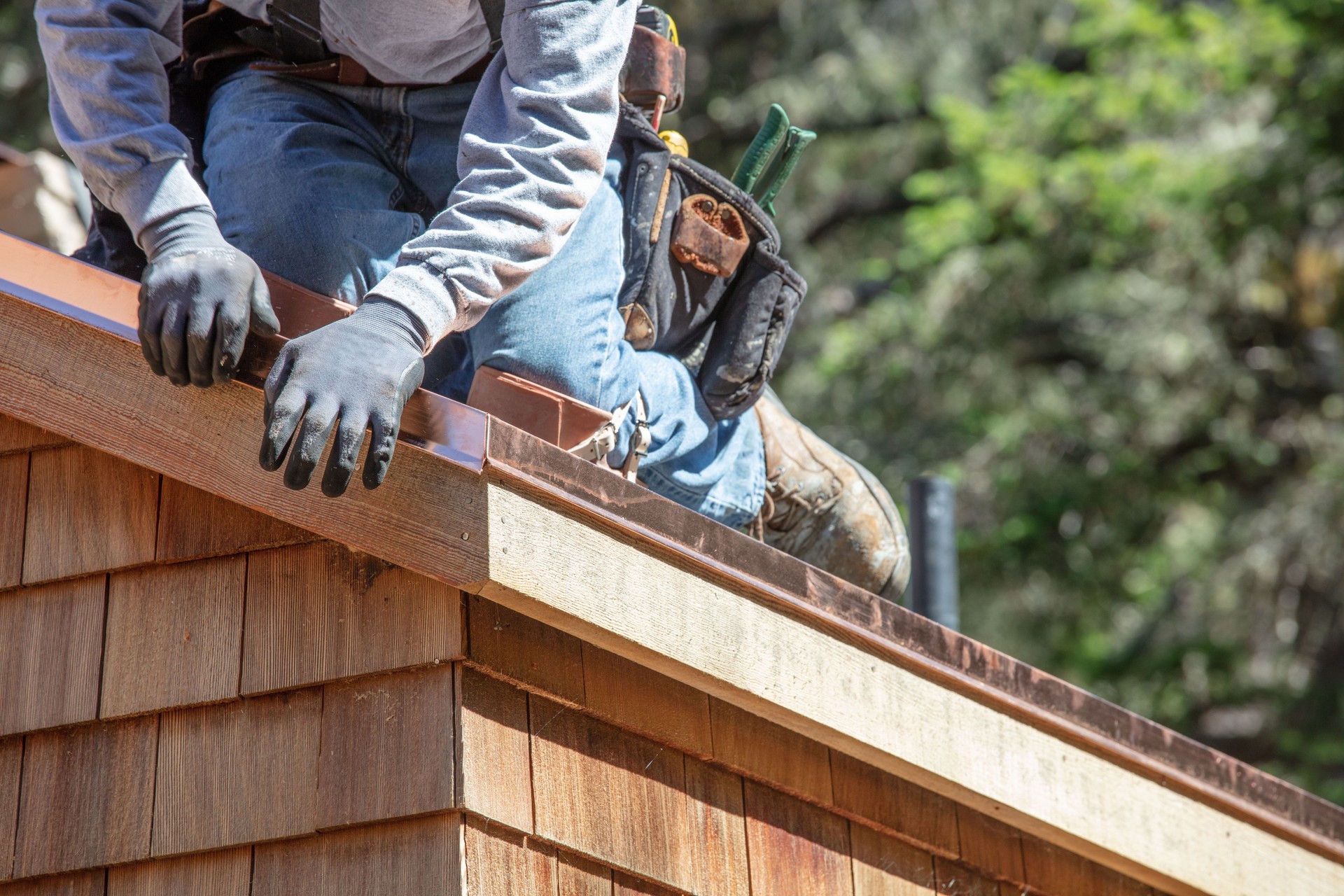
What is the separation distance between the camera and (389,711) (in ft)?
5.93

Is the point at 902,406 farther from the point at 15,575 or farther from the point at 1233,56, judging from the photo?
the point at 15,575

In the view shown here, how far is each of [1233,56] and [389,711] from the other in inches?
308

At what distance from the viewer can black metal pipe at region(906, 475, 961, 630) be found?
12.4ft

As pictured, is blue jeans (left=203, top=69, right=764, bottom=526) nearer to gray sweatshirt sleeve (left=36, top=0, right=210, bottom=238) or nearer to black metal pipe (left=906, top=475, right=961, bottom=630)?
gray sweatshirt sleeve (left=36, top=0, right=210, bottom=238)

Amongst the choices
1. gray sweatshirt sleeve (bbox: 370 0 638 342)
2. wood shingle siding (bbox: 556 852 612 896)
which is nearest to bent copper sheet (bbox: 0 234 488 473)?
gray sweatshirt sleeve (bbox: 370 0 638 342)

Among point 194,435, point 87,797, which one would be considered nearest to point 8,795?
point 87,797

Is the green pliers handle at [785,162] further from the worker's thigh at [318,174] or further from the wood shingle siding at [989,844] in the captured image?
the wood shingle siding at [989,844]

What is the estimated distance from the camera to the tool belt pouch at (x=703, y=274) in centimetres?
232

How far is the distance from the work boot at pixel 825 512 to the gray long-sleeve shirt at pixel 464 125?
84 cm

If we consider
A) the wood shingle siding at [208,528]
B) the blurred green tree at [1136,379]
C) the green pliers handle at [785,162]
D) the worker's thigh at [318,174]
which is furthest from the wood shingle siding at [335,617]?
the blurred green tree at [1136,379]

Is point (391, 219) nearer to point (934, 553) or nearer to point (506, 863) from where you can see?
point (506, 863)

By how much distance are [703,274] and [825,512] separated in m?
0.52

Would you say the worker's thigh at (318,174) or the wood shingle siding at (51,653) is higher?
the worker's thigh at (318,174)

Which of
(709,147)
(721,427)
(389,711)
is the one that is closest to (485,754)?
(389,711)
